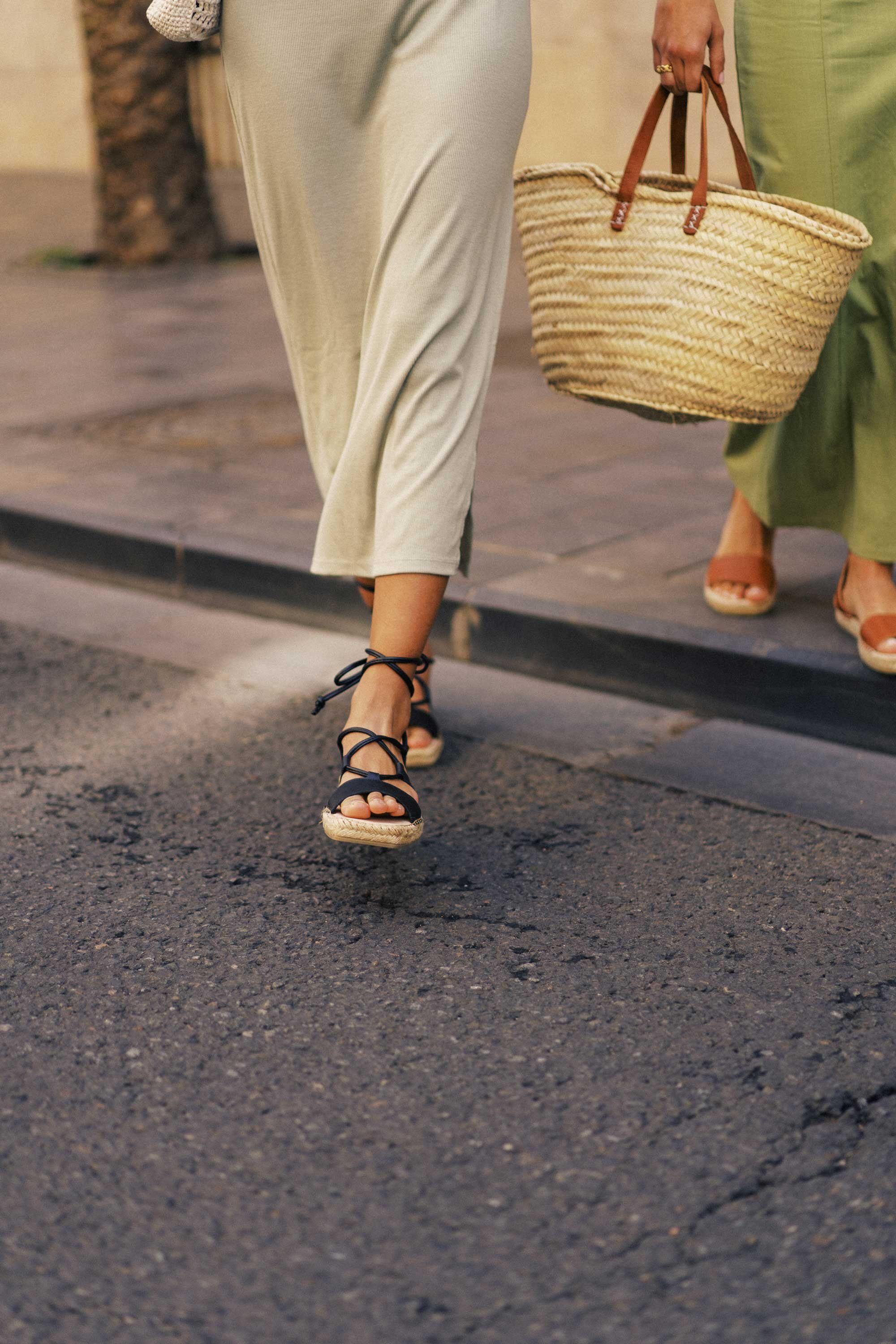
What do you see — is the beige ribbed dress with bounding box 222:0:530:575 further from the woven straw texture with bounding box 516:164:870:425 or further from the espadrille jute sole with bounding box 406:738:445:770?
the espadrille jute sole with bounding box 406:738:445:770

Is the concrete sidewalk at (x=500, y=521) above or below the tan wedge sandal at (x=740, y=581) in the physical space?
below

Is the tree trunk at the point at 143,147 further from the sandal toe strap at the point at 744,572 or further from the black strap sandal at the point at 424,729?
the black strap sandal at the point at 424,729

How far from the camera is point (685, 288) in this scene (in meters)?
2.79

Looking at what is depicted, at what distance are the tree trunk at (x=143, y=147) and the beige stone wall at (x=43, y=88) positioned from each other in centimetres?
840

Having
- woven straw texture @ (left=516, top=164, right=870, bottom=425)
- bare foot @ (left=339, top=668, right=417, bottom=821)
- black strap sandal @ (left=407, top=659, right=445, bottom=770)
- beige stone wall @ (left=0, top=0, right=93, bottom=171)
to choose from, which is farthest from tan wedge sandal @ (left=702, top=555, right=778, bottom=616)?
beige stone wall @ (left=0, top=0, right=93, bottom=171)

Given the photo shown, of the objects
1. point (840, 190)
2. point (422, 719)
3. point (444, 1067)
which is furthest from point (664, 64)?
point (444, 1067)

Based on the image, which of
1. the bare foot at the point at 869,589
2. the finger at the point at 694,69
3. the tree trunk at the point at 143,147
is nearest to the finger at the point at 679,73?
the finger at the point at 694,69

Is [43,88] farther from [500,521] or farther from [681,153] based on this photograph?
[681,153]

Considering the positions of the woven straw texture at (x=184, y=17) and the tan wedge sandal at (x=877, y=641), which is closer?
the woven straw texture at (x=184, y=17)

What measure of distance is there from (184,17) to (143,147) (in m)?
8.18

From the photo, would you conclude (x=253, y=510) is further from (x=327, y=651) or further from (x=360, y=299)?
(x=360, y=299)

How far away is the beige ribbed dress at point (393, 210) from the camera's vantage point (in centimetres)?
Answer: 242

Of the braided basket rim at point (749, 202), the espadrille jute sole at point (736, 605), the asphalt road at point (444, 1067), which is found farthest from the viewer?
the espadrille jute sole at point (736, 605)

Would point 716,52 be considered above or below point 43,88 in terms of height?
above
